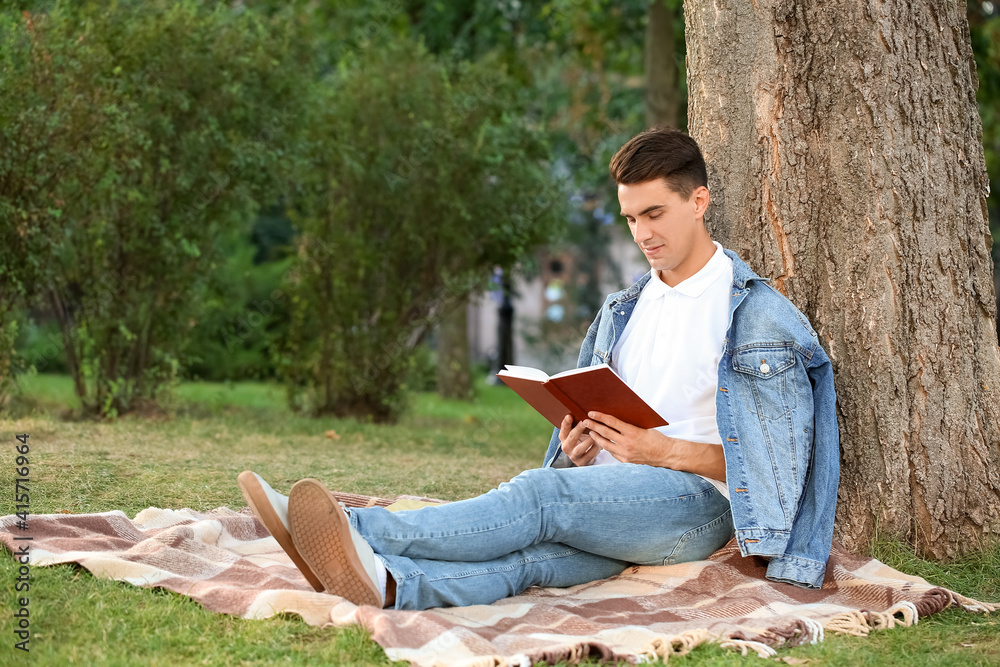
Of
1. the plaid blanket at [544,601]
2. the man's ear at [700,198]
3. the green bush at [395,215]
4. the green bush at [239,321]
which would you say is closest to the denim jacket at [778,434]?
the plaid blanket at [544,601]

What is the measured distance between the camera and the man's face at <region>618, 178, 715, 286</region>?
10.9 ft

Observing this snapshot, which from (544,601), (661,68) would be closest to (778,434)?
(544,601)

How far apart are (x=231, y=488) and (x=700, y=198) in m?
2.59

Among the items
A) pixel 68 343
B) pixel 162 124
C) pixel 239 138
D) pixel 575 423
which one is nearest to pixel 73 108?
pixel 162 124

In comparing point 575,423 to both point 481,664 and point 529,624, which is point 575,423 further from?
point 481,664

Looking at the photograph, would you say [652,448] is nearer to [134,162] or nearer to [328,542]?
[328,542]

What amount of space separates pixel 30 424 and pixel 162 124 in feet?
7.24

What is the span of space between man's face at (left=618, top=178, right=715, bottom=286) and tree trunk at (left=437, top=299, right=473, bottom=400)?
9383mm

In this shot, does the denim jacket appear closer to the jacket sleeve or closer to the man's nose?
the jacket sleeve

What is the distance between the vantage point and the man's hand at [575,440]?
10.9ft

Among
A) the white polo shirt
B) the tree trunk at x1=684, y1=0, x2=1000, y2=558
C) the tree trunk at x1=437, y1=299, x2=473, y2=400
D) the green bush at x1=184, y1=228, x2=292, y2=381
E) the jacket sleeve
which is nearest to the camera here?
the jacket sleeve

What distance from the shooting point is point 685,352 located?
10.9 feet

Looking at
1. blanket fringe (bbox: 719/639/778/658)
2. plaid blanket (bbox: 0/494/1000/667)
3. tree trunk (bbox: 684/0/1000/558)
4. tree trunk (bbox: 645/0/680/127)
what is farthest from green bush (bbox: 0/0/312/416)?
blanket fringe (bbox: 719/639/778/658)

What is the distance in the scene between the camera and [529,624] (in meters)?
2.84
